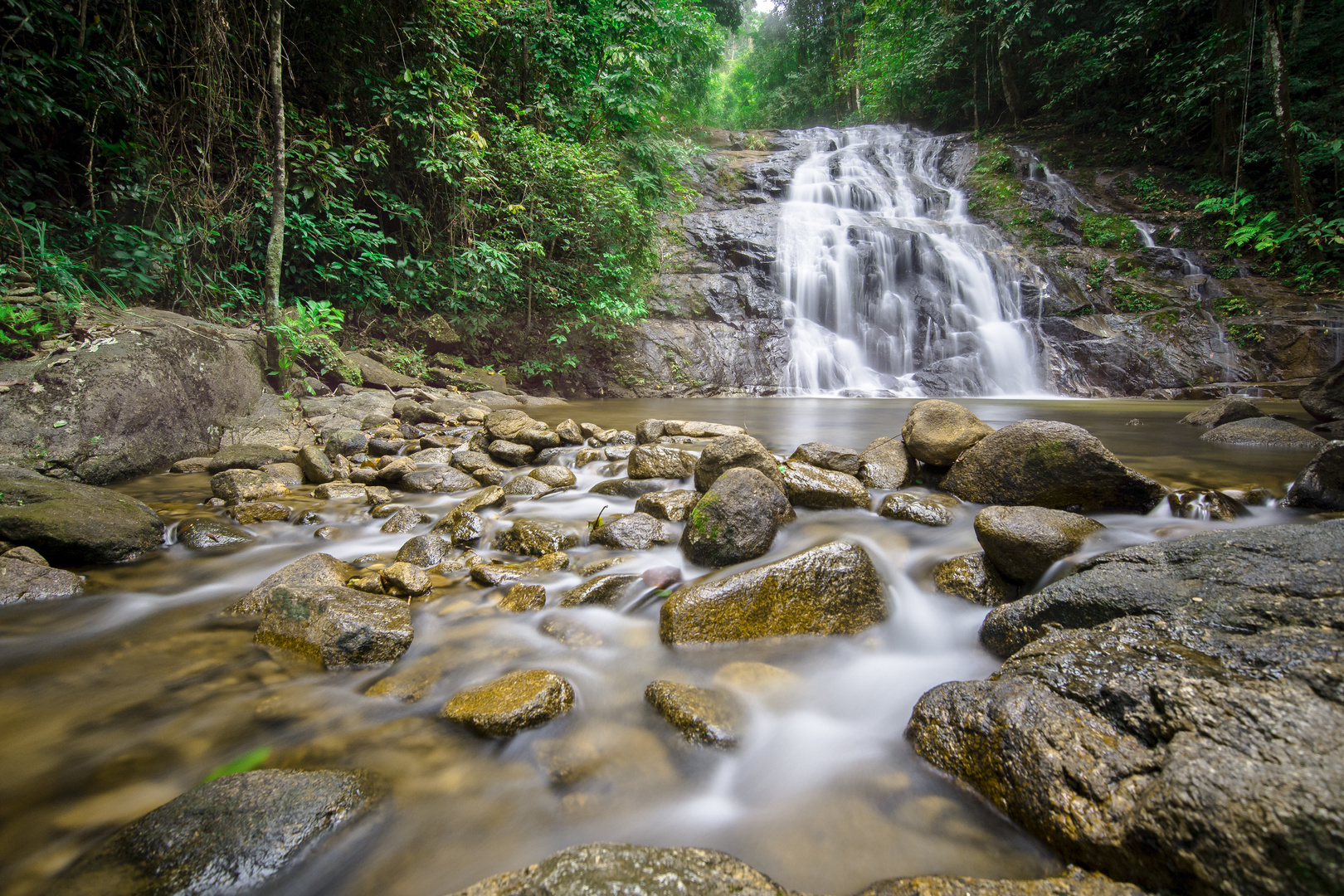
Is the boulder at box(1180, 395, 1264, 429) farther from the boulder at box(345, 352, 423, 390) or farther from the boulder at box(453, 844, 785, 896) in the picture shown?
the boulder at box(345, 352, 423, 390)

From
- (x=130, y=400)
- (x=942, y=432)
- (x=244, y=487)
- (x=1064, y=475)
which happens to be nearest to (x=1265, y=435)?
(x=1064, y=475)

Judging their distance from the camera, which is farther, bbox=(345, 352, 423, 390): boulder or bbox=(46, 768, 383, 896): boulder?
bbox=(345, 352, 423, 390): boulder

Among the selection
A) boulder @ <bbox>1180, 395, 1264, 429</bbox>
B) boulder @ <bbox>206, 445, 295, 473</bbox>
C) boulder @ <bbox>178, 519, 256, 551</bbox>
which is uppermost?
boulder @ <bbox>1180, 395, 1264, 429</bbox>

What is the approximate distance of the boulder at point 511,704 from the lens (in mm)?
1768

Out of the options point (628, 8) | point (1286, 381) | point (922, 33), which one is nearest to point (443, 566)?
point (628, 8)

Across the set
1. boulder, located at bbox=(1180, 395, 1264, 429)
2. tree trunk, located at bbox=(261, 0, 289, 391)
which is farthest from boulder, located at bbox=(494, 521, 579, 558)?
boulder, located at bbox=(1180, 395, 1264, 429)

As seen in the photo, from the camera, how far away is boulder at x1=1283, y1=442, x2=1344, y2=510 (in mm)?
3021

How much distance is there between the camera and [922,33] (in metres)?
18.6

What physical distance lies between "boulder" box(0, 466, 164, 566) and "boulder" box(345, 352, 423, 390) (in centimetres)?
496

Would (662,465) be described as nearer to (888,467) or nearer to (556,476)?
(556,476)

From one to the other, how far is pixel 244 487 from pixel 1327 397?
414 inches

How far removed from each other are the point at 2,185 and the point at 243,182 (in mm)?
2001

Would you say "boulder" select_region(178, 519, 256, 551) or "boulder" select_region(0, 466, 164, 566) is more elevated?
"boulder" select_region(0, 466, 164, 566)

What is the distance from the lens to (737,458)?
368 centimetres
